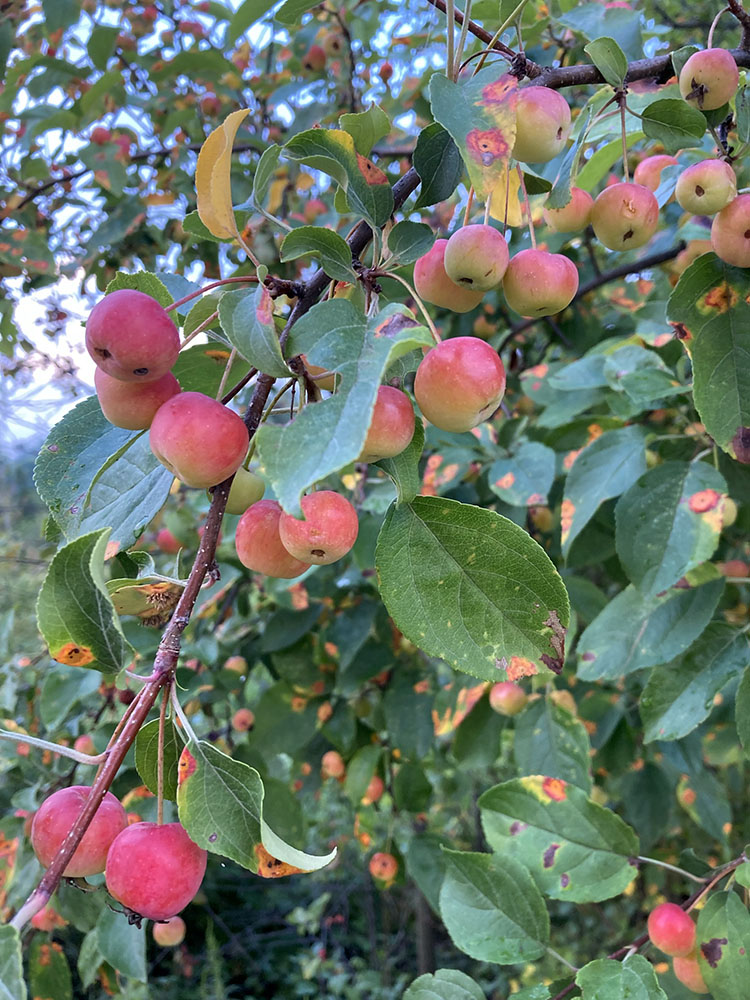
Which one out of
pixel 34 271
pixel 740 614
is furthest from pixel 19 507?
pixel 740 614

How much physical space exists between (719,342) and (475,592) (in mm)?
444

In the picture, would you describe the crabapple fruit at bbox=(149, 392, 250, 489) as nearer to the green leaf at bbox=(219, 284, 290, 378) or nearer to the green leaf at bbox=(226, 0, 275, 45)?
the green leaf at bbox=(219, 284, 290, 378)

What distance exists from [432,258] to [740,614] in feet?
5.52

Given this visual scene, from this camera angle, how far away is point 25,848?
1484 mm

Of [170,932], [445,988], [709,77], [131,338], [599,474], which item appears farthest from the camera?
[170,932]

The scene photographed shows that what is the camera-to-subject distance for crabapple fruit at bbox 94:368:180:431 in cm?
57

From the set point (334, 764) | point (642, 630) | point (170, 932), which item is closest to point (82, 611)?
point (642, 630)

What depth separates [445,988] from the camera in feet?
2.73

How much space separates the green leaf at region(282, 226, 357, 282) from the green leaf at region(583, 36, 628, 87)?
0.32m

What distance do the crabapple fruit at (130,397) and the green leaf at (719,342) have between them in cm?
56

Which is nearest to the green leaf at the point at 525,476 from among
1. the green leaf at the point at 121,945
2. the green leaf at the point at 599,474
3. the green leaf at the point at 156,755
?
the green leaf at the point at 599,474

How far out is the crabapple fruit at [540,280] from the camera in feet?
2.17

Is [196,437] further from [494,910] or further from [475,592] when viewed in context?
[494,910]

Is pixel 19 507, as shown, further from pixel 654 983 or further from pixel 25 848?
pixel 654 983
